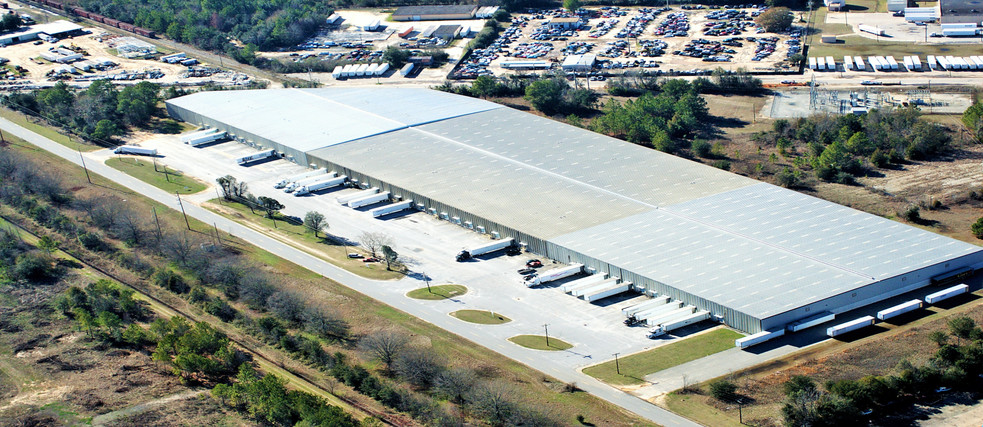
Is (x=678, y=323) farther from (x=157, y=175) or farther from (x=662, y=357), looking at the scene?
(x=157, y=175)

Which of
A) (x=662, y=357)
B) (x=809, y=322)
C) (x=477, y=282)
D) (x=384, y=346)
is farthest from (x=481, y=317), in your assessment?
(x=809, y=322)

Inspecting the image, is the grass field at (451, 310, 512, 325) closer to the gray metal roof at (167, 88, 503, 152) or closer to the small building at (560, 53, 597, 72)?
the gray metal roof at (167, 88, 503, 152)

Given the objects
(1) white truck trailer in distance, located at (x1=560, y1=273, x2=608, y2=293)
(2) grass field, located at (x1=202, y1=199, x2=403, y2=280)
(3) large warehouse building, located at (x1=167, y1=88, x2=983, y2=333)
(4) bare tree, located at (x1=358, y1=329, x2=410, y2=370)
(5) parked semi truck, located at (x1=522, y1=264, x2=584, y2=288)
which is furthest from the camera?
(2) grass field, located at (x1=202, y1=199, x2=403, y2=280)

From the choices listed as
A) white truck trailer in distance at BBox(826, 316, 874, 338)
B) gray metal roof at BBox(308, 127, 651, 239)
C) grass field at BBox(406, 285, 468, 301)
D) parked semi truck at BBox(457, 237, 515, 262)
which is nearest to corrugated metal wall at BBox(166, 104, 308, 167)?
gray metal roof at BBox(308, 127, 651, 239)

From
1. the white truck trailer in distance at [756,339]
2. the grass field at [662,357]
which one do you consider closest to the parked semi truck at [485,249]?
the grass field at [662,357]

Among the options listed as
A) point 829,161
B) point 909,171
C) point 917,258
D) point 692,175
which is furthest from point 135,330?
point 909,171

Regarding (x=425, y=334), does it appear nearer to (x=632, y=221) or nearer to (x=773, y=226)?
(x=632, y=221)
